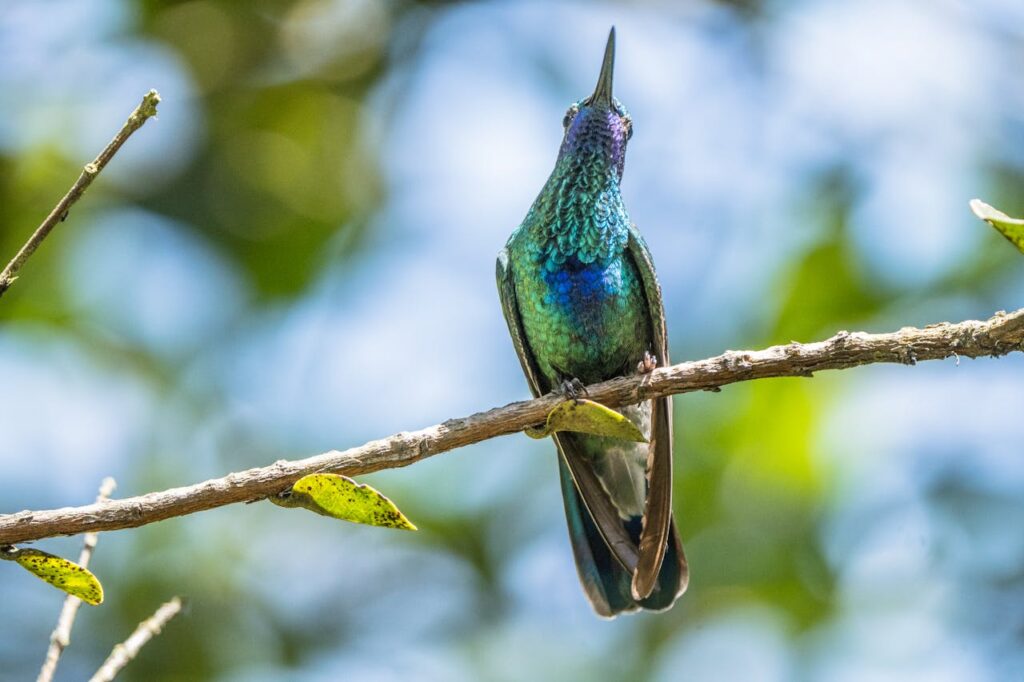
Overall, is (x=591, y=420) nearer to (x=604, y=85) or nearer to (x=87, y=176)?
(x=87, y=176)

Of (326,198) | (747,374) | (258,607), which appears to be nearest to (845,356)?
(747,374)

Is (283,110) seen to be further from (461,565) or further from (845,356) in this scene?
(845,356)

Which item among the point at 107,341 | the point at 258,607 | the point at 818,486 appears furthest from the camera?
the point at 107,341

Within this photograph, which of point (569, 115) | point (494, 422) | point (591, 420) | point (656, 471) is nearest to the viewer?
point (591, 420)

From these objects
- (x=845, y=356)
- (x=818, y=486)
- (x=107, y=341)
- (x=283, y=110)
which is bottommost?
(x=818, y=486)

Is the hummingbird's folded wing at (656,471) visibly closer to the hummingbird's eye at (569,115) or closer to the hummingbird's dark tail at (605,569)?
the hummingbird's dark tail at (605,569)

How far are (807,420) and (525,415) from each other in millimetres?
3372

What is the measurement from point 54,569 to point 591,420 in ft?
4.31

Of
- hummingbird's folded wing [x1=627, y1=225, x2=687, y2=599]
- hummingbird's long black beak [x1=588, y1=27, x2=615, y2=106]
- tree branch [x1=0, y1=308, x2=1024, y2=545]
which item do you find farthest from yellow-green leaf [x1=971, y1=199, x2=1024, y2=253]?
hummingbird's long black beak [x1=588, y1=27, x2=615, y2=106]

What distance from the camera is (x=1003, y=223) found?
2.05 metres

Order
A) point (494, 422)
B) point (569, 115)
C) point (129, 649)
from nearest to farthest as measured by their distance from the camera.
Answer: point (129, 649) → point (494, 422) → point (569, 115)

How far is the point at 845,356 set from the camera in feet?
9.31

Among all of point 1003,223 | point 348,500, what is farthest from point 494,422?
point 1003,223

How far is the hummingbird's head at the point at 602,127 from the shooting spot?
4758 millimetres
